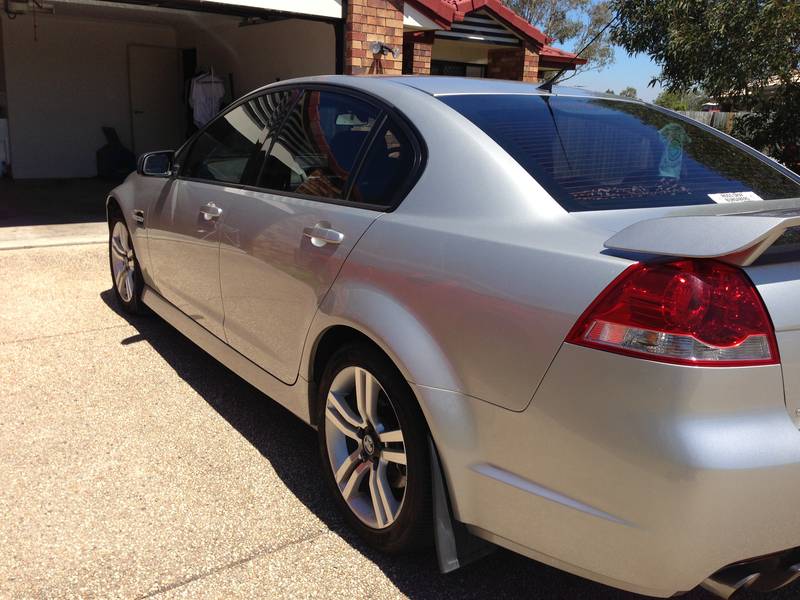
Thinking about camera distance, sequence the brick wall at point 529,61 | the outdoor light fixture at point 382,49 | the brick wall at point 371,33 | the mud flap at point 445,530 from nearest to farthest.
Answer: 1. the mud flap at point 445,530
2. the brick wall at point 371,33
3. the outdoor light fixture at point 382,49
4. the brick wall at point 529,61

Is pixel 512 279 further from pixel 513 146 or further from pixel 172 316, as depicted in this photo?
pixel 172 316

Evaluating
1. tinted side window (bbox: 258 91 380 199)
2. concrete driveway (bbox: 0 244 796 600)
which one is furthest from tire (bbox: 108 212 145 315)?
tinted side window (bbox: 258 91 380 199)

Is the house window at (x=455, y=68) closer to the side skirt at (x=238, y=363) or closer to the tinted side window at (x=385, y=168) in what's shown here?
the side skirt at (x=238, y=363)

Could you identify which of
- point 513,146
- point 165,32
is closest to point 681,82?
point 513,146

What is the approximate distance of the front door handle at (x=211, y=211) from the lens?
11.6ft

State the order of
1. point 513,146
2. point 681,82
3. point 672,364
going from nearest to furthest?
point 672,364, point 513,146, point 681,82

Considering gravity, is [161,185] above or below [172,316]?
above

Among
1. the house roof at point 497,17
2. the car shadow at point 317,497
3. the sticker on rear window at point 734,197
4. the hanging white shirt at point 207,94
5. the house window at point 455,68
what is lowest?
the car shadow at point 317,497

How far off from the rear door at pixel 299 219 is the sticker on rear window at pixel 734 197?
103 centimetres

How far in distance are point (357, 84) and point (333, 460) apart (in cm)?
155

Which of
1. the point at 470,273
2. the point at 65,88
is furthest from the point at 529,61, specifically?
the point at 470,273

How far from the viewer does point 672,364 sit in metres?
1.73

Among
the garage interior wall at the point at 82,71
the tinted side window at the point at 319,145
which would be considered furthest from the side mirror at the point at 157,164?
the garage interior wall at the point at 82,71

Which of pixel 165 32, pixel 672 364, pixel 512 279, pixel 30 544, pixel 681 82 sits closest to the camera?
pixel 672 364
